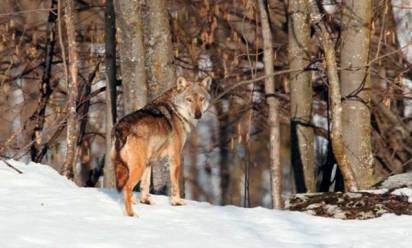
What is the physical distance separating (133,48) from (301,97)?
13.4 ft

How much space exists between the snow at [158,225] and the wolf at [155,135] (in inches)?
13.1

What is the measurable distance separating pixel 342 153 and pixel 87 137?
9.76 m

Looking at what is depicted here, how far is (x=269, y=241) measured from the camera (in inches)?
334

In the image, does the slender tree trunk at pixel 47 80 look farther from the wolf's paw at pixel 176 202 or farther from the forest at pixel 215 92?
the wolf's paw at pixel 176 202

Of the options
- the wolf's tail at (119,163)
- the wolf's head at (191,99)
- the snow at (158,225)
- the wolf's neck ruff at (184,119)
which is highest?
the wolf's head at (191,99)

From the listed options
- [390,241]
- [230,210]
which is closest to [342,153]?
[230,210]

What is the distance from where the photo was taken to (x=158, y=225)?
894 cm

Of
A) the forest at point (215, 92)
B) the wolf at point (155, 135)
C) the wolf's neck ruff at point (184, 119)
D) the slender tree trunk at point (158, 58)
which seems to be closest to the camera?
the wolf at point (155, 135)

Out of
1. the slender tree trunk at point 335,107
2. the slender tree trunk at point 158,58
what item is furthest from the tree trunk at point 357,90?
the slender tree trunk at point 158,58

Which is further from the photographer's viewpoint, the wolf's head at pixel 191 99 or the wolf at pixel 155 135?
the wolf's head at pixel 191 99

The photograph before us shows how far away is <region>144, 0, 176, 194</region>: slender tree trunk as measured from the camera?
1462 centimetres

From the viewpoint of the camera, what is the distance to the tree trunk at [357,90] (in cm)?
1438

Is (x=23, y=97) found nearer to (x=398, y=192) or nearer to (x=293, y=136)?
(x=293, y=136)

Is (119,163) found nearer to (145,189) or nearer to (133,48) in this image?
(145,189)
